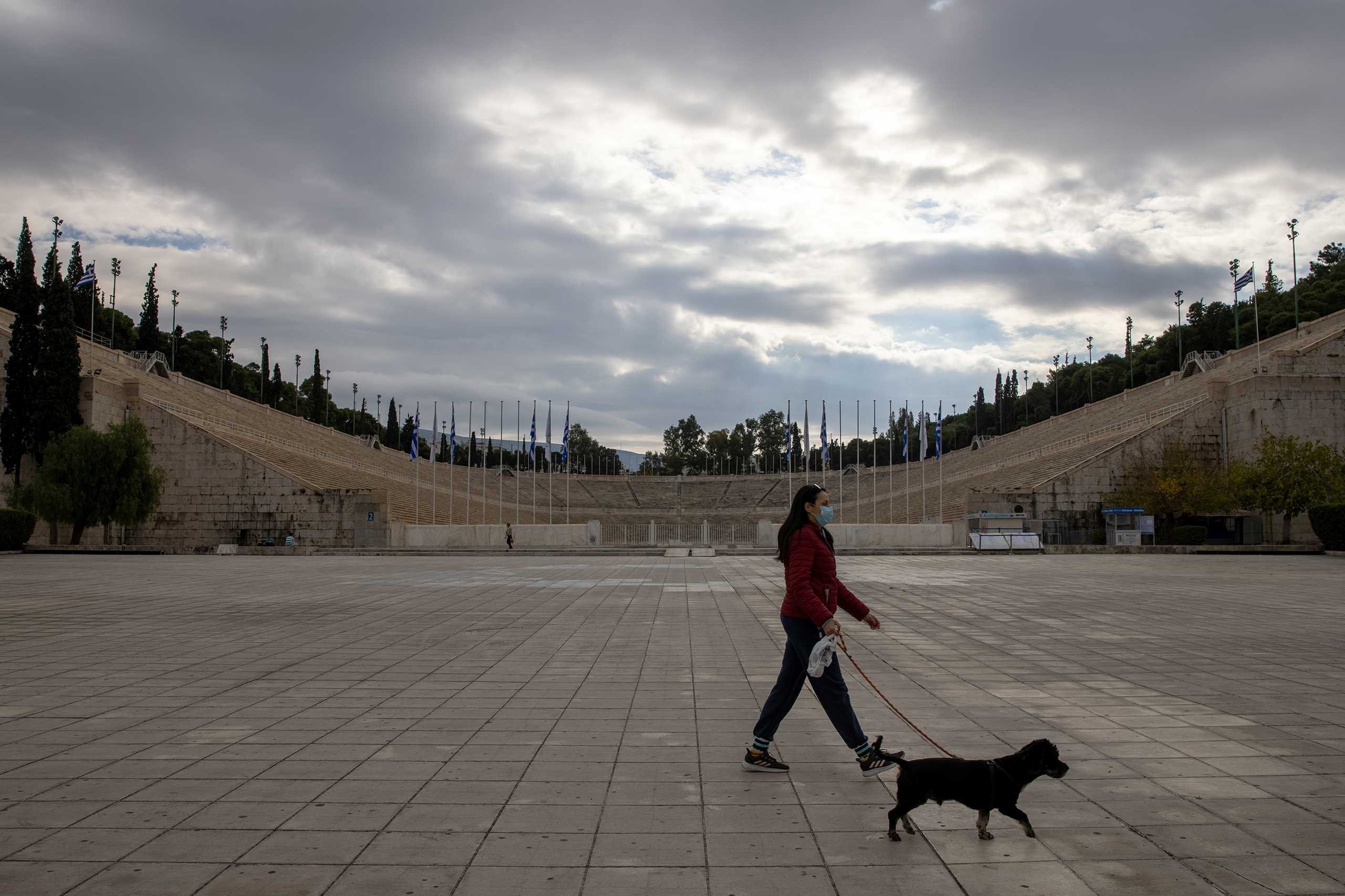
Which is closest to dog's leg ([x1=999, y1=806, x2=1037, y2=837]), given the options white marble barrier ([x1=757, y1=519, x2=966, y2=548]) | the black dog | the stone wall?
the black dog

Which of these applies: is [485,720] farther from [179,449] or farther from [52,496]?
[179,449]

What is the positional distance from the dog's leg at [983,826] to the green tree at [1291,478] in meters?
37.7

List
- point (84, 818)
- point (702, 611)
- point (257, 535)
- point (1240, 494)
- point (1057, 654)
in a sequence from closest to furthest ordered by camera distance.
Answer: point (84, 818), point (1057, 654), point (702, 611), point (1240, 494), point (257, 535)

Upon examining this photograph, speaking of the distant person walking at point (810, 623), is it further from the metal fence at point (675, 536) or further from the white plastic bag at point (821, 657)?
the metal fence at point (675, 536)

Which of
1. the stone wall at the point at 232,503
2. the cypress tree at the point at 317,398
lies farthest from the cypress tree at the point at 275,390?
the stone wall at the point at 232,503

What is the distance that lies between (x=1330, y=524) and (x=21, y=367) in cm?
5352

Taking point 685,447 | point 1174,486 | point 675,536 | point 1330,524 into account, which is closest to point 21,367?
point 675,536

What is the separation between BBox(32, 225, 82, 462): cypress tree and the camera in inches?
1438

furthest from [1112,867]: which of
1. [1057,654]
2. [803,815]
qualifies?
[1057,654]

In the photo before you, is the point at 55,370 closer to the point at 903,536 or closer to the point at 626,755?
the point at 903,536

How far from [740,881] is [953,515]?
44.5m

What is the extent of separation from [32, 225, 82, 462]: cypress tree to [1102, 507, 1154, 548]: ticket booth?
151 feet

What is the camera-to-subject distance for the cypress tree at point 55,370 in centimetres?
3653

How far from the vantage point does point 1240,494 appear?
35.9 metres
